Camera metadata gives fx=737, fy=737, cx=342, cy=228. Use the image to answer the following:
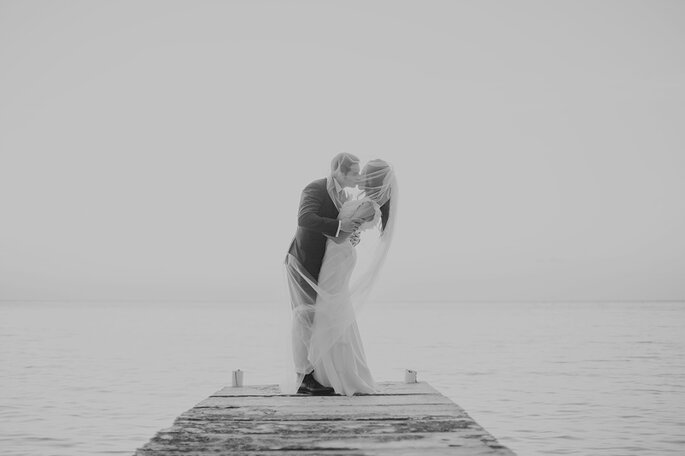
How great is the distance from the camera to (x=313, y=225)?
20.7 feet

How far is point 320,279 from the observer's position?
6504 mm

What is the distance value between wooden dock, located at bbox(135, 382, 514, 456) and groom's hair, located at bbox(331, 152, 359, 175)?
1.94 meters

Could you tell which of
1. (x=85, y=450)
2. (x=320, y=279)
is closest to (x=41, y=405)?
(x=85, y=450)

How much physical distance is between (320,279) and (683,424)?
8027 mm

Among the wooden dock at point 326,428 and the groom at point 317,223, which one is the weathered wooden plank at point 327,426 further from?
the groom at point 317,223

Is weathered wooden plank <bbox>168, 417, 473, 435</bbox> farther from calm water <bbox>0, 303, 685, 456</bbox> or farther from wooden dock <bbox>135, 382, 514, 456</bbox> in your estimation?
calm water <bbox>0, 303, 685, 456</bbox>

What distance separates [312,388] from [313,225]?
1406 mm

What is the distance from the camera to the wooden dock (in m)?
3.82

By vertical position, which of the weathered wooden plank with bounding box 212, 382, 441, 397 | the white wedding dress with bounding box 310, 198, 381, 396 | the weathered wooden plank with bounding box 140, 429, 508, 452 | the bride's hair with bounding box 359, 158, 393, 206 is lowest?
the weathered wooden plank with bounding box 140, 429, 508, 452

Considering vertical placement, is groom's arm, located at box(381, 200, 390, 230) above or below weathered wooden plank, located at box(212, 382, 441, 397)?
above

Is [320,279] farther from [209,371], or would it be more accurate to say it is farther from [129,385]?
[209,371]

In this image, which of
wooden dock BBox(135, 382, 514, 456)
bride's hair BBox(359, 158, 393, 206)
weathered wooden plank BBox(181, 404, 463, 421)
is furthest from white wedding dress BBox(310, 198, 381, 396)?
weathered wooden plank BBox(181, 404, 463, 421)

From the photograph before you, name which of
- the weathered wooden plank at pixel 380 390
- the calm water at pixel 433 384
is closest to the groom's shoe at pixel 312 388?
the weathered wooden plank at pixel 380 390

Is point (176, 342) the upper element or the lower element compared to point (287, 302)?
upper
